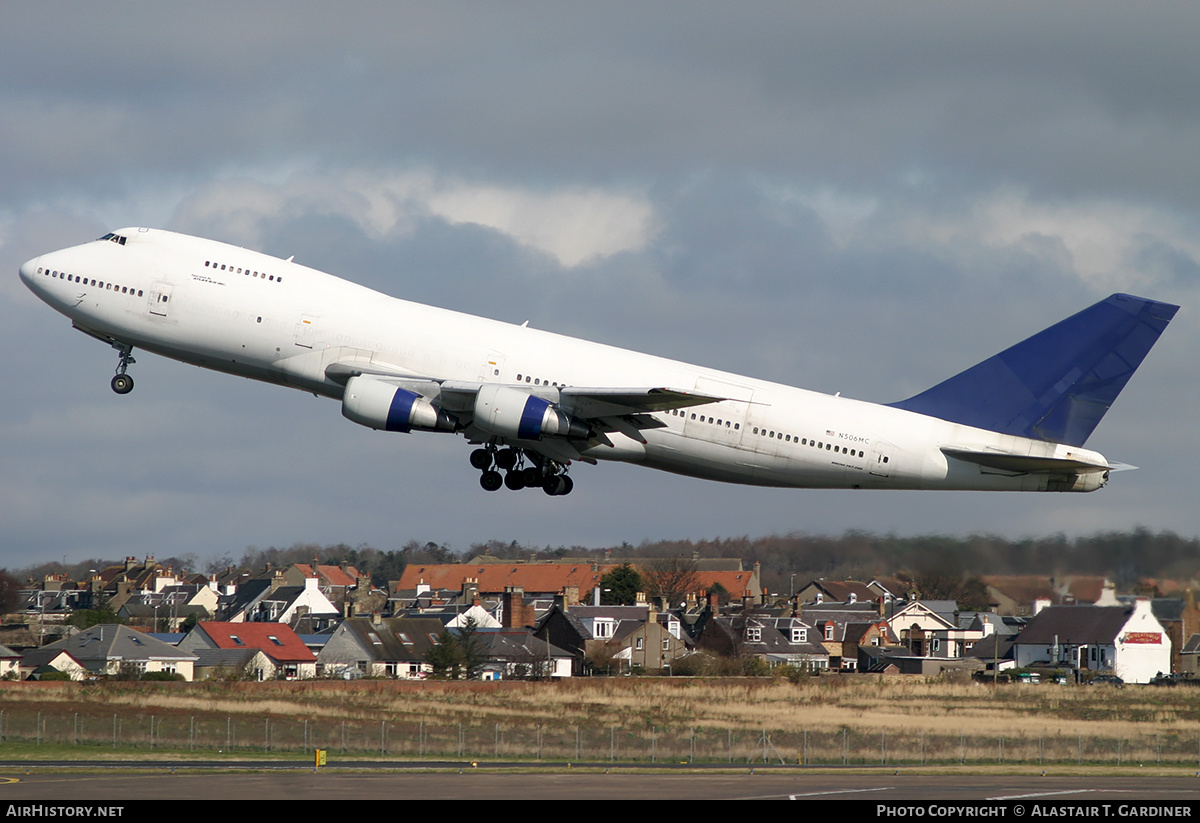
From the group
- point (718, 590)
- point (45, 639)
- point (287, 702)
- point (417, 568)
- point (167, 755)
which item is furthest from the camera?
point (417, 568)

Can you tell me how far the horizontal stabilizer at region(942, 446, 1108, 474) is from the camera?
37.1m

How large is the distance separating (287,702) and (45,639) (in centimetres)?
3664

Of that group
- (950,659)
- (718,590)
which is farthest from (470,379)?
(718,590)

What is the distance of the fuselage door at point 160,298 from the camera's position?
1501 inches

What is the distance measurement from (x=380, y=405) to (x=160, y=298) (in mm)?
7613

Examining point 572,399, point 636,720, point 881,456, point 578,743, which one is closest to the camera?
point 572,399

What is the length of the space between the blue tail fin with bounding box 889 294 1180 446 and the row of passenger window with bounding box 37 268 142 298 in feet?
76.6

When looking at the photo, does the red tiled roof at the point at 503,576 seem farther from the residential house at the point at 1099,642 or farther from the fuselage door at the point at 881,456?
→ the fuselage door at the point at 881,456

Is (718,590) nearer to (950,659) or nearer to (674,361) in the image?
(950,659)

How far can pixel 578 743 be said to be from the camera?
44688mm

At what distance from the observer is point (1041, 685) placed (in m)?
67.8

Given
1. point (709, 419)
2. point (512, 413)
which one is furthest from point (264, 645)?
point (709, 419)

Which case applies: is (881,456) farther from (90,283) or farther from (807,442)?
(90,283)

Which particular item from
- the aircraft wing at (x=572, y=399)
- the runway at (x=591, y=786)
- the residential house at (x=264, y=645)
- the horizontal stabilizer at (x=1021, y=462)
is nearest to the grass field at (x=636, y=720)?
the runway at (x=591, y=786)
